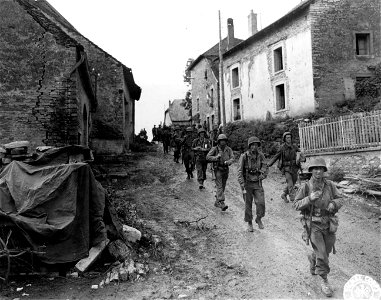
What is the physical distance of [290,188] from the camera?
9484 mm

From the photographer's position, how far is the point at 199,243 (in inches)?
262

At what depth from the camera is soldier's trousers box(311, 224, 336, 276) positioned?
14.8ft

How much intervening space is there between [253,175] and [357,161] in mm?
6321

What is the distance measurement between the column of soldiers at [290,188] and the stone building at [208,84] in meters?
20.6

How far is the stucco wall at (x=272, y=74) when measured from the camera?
2033 centimetres

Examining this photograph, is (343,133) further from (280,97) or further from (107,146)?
(107,146)

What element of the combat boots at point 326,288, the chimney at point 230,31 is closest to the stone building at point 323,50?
the chimney at point 230,31

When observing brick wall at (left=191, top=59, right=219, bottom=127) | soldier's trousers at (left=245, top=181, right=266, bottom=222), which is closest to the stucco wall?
brick wall at (left=191, top=59, right=219, bottom=127)

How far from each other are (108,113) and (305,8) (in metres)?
12.3

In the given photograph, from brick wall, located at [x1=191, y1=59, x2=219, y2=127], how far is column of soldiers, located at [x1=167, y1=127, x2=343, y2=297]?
67.9 feet

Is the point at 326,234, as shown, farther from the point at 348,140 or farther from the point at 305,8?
the point at 305,8

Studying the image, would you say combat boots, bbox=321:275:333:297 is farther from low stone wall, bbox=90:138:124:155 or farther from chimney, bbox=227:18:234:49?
chimney, bbox=227:18:234:49

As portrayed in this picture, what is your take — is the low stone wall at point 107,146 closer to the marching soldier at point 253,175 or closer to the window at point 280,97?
the window at point 280,97

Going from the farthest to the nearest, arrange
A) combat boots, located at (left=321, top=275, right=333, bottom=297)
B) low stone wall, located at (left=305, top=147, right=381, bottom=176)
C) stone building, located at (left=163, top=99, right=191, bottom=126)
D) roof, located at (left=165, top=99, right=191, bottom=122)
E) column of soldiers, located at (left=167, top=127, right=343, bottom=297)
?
roof, located at (left=165, top=99, right=191, bottom=122) < stone building, located at (left=163, top=99, right=191, bottom=126) < low stone wall, located at (left=305, top=147, right=381, bottom=176) < column of soldiers, located at (left=167, top=127, right=343, bottom=297) < combat boots, located at (left=321, top=275, right=333, bottom=297)
